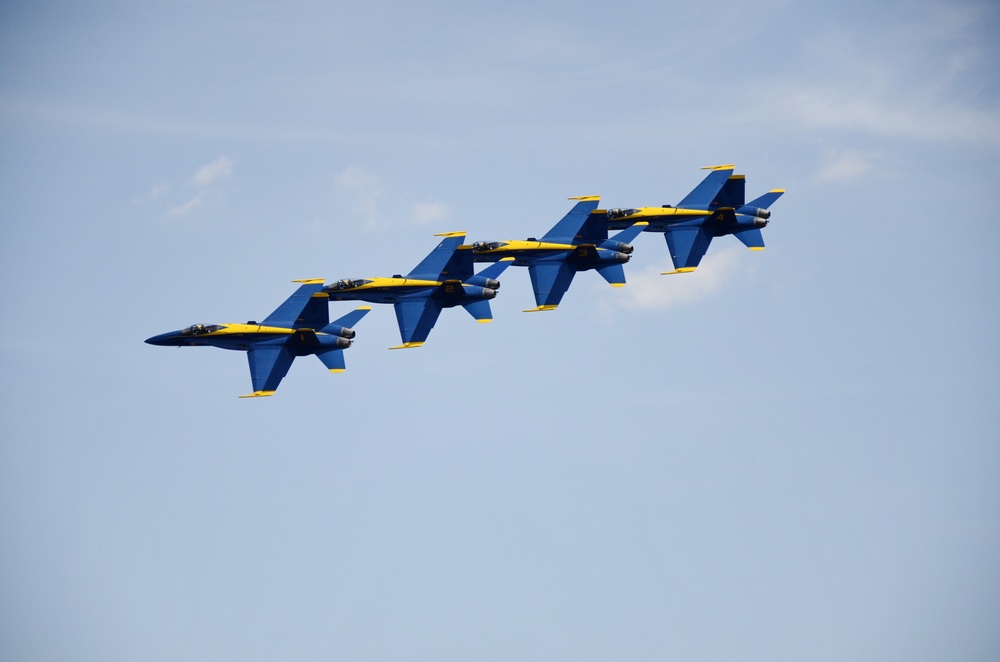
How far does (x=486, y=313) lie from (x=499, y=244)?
9786 millimetres

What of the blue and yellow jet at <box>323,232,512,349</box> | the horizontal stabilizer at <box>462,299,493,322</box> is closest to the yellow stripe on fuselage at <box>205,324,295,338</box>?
the blue and yellow jet at <box>323,232,512,349</box>

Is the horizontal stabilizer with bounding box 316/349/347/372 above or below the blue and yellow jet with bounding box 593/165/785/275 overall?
below

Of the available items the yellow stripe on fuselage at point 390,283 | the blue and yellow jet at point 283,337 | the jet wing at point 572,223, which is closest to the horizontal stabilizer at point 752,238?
the jet wing at point 572,223

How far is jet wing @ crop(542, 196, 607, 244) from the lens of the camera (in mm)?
169375

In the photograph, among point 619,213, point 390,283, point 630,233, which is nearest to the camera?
point 390,283

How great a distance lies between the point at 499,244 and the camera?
169 meters

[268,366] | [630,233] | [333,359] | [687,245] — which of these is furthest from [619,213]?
[268,366]

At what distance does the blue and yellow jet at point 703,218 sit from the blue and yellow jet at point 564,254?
9.95 ft

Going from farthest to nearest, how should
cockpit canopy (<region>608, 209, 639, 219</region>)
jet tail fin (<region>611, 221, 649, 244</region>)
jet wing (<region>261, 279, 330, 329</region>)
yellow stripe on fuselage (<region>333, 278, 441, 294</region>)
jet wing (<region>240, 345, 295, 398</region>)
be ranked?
cockpit canopy (<region>608, 209, 639, 219</region>), jet tail fin (<region>611, 221, 649, 244</region>), yellow stripe on fuselage (<region>333, 278, 441, 294</region>), jet wing (<region>261, 279, 330, 329</region>), jet wing (<region>240, 345, 295, 398</region>)

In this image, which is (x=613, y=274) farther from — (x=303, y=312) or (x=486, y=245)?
(x=303, y=312)

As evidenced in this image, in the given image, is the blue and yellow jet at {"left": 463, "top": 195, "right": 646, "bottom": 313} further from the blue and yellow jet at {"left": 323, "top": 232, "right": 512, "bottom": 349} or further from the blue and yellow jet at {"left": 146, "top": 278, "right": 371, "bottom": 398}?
the blue and yellow jet at {"left": 146, "top": 278, "right": 371, "bottom": 398}

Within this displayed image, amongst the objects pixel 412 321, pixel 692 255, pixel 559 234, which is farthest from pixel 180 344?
pixel 692 255

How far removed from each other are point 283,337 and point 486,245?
24.0 meters

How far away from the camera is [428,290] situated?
162125 mm
